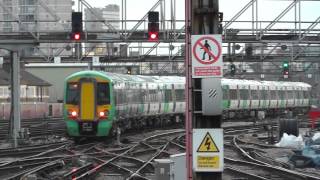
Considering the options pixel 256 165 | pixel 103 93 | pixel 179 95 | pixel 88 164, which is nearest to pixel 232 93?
pixel 179 95

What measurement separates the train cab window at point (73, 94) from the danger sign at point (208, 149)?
19.3 m

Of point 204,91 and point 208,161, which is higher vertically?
point 204,91

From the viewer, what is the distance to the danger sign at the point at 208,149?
7.54m

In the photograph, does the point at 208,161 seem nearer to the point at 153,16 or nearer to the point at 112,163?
the point at 112,163

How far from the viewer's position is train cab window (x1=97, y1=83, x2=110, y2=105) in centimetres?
2673

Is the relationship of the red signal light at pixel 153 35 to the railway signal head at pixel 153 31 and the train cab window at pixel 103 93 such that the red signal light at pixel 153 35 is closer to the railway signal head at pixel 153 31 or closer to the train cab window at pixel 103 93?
the railway signal head at pixel 153 31

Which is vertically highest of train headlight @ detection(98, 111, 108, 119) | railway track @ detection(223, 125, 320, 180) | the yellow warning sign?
train headlight @ detection(98, 111, 108, 119)

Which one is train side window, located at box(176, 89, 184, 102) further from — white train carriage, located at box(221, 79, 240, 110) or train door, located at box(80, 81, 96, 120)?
train door, located at box(80, 81, 96, 120)

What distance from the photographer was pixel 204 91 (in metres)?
7.44

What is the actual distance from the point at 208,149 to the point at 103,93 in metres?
19.6

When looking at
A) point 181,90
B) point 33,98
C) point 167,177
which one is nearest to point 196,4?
point 167,177

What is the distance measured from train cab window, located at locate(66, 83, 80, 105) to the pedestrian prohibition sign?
19.5m

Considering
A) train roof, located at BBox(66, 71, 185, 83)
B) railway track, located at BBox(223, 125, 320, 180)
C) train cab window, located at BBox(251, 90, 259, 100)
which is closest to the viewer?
railway track, located at BBox(223, 125, 320, 180)

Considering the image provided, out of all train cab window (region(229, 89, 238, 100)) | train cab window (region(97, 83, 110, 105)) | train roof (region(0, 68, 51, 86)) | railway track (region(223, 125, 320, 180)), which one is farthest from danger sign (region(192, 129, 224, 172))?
train roof (region(0, 68, 51, 86))
